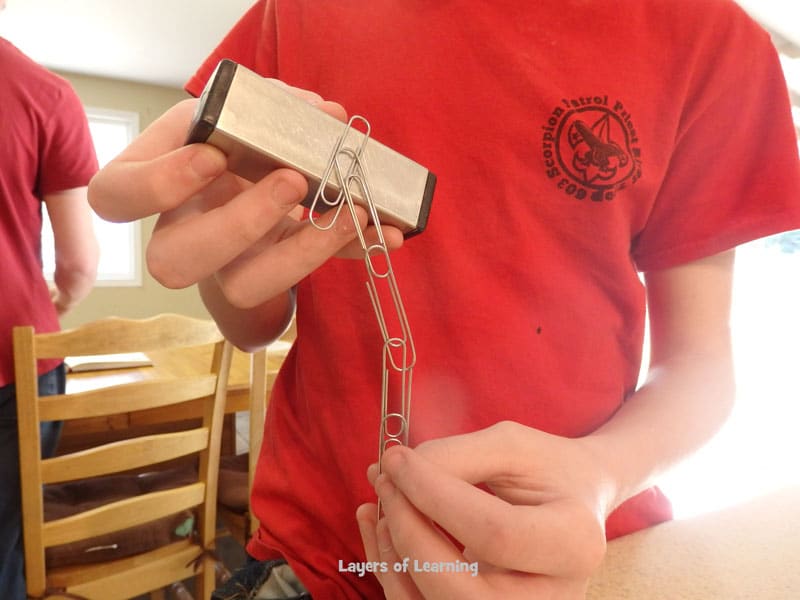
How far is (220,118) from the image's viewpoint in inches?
Result: 10.9

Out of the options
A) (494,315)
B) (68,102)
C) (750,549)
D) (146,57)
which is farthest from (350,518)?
(146,57)

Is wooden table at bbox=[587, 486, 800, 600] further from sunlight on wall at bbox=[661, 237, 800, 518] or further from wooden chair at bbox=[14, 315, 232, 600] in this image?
sunlight on wall at bbox=[661, 237, 800, 518]

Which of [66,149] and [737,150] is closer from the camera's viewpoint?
[737,150]

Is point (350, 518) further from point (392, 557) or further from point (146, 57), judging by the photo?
point (146, 57)

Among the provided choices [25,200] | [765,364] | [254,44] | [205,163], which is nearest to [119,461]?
[25,200]

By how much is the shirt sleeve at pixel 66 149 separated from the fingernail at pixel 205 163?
0.95 m

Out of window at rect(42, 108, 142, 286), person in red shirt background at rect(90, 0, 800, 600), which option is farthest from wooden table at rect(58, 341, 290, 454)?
window at rect(42, 108, 142, 286)

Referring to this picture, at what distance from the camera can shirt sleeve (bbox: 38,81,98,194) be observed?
40.5 inches

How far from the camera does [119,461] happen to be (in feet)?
3.65

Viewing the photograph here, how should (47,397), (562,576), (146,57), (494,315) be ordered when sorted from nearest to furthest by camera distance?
(562,576), (494,315), (47,397), (146,57)

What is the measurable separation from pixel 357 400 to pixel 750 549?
14.4 inches

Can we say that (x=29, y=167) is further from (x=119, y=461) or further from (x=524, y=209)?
(x=524, y=209)

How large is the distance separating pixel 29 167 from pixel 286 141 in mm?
979

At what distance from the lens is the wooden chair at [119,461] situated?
101 centimetres
